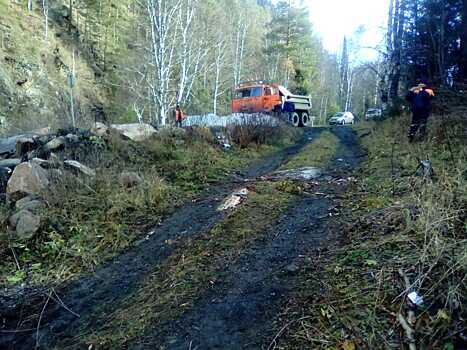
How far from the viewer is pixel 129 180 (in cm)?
626

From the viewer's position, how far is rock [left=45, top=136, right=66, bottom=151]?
24.4ft

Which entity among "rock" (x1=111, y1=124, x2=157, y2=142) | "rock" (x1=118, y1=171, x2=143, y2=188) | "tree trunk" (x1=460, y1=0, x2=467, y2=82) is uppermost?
"tree trunk" (x1=460, y1=0, x2=467, y2=82)

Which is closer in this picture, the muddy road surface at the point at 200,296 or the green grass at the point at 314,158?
the muddy road surface at the point at 200,296

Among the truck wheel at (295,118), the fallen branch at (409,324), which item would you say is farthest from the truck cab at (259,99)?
the fallen branch at (409,324)

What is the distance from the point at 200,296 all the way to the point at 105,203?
320 cm

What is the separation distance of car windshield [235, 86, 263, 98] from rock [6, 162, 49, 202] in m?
13.9

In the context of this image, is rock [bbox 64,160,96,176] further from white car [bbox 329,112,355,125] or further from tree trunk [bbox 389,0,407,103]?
white car [bbox 329,112,355,125]

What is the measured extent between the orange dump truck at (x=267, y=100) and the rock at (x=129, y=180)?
11.7 meters

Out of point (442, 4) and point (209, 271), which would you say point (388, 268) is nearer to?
point (209, 271)

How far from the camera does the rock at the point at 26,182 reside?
557 cm

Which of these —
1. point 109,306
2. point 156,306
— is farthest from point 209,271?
point 109,306

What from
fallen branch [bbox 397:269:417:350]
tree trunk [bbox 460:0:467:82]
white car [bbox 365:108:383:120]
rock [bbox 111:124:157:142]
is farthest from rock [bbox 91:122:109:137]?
tree trunk [bbox 460:0:467:82]

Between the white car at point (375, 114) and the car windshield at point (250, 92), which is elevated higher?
the car windshield at point (250, 92)

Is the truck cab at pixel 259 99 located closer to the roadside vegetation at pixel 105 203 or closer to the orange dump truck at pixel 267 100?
the orange dump truck at pixel 267 100
